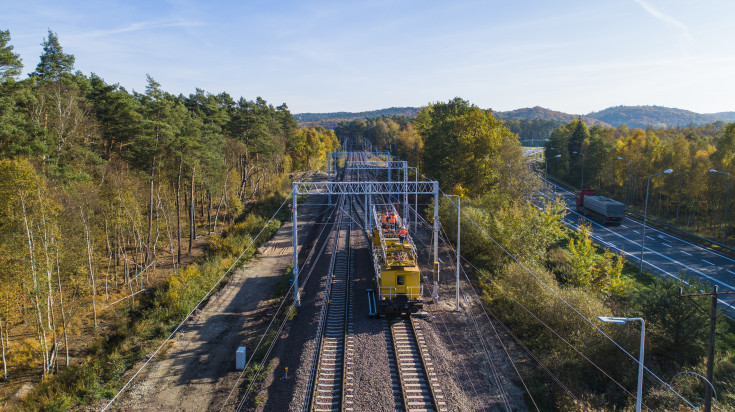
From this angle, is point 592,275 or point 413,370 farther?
point 592,275

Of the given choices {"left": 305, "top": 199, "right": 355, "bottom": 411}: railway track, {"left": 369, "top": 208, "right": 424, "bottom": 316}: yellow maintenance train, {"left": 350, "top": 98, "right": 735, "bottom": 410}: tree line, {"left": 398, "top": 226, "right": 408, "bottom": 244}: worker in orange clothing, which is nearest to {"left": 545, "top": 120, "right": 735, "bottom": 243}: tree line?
{"left": 350, "top": 98, "right": 735, "bottom": 410}: tree line

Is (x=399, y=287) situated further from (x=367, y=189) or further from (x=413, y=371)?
(x=367, y=189)

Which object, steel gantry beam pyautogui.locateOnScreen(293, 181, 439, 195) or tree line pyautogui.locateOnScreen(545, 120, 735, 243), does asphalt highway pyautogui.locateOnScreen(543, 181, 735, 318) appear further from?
steel gantry beam pyautogui.locateOnScreen(293, 181, 439, 195)

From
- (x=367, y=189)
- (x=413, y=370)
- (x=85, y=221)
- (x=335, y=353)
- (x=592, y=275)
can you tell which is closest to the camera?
(x=413, y=370)

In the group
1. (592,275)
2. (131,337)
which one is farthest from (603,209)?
(131,337)

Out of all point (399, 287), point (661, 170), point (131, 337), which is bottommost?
point (131, 337)

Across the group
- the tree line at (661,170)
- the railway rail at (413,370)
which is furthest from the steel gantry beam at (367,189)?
the tree line at (661,170)

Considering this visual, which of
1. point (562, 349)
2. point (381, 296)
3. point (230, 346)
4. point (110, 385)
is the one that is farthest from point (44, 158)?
point (562, 349)
